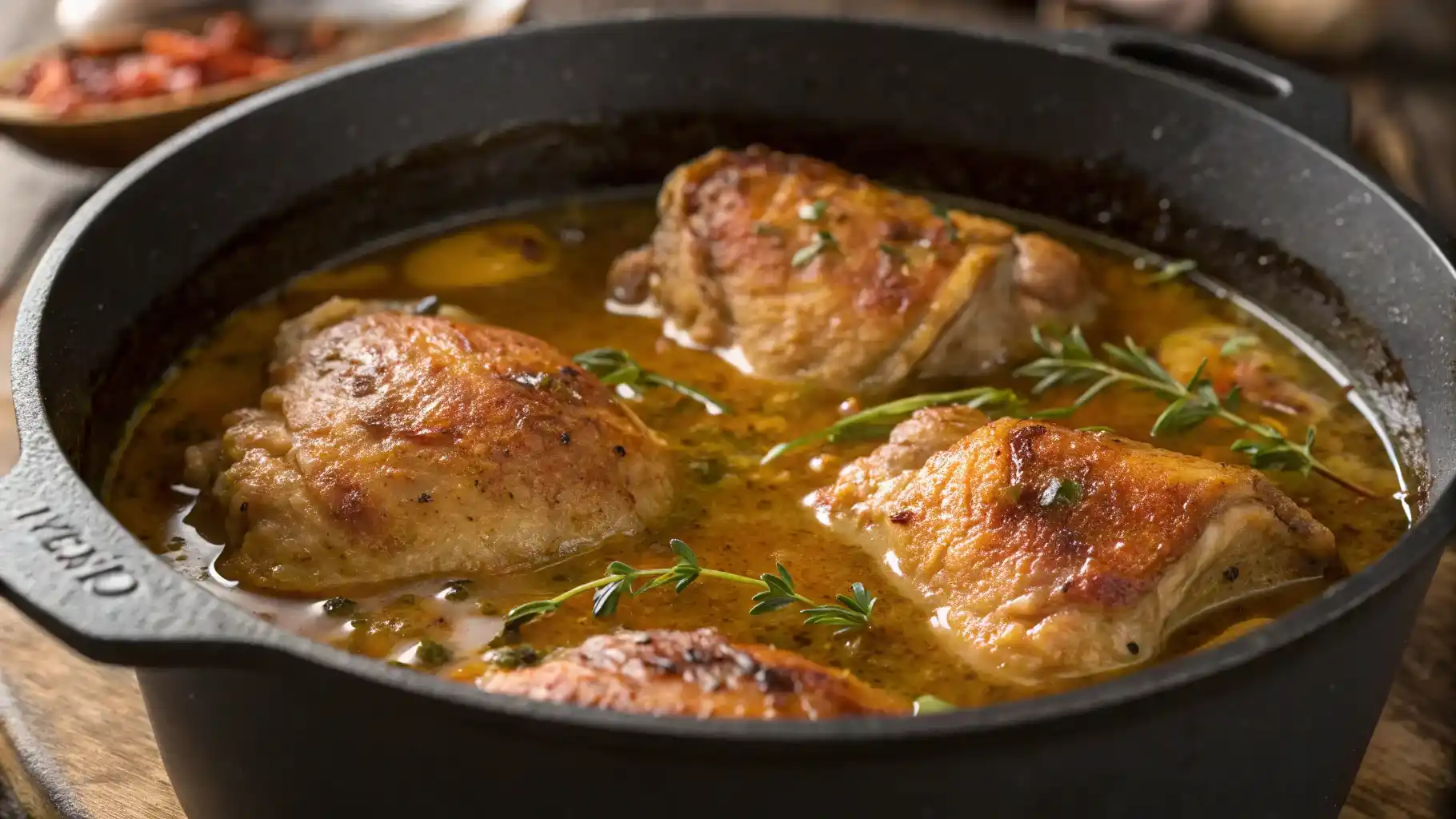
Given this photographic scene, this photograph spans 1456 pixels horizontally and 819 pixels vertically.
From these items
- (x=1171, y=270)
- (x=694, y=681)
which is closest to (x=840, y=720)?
(x=694, y=681)

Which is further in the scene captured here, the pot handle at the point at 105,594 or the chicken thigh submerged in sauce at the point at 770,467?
the chicken thigh submerged in sauce at the point at 770,467

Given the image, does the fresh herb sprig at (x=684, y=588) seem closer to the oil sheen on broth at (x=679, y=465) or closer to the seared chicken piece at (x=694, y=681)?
the oil sheen on broth at (x=679, y=465)

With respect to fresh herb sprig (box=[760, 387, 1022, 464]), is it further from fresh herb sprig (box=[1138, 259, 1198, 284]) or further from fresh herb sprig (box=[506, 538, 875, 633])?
fresh herb sprig (box=[1138, 259, 1198, 284])

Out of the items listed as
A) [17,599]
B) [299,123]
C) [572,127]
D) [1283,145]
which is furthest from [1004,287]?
[17,599]

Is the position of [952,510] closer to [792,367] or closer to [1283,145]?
[792,367]

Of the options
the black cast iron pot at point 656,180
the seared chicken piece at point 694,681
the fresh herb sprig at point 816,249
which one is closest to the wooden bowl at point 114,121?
the black cast iron pot at point 656,180

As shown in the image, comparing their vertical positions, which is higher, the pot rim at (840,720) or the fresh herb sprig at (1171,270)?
the fresh herb sprig at (1171,270)
